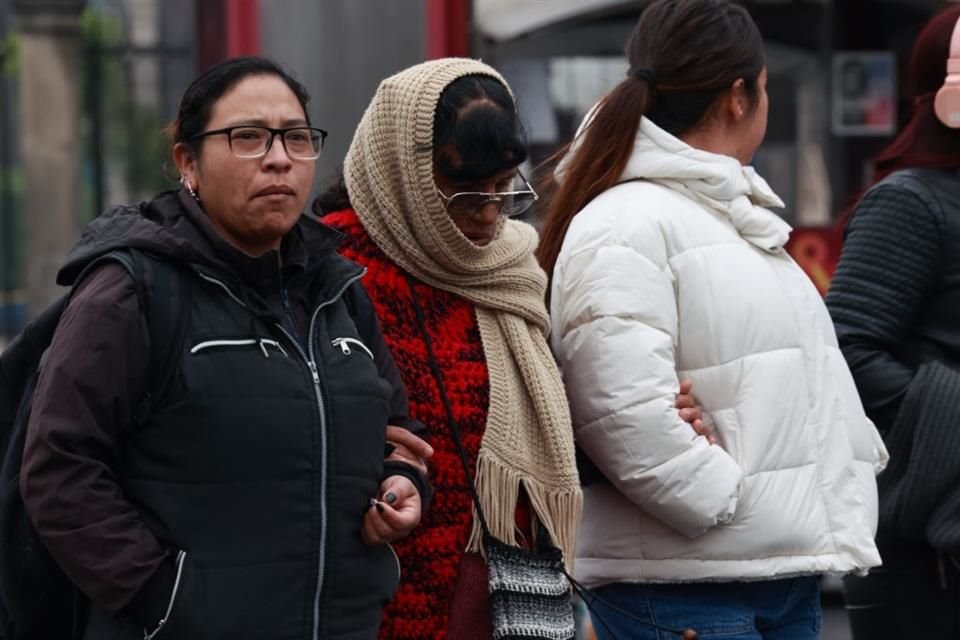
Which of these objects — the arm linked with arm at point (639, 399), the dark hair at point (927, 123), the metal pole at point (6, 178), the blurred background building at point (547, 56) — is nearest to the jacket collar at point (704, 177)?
the arm linked with arm at point (639, 399)

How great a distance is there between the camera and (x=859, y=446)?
325cm

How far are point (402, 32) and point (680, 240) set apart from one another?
12.2 feet

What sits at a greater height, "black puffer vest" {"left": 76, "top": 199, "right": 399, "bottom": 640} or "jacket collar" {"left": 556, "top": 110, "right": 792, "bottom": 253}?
"jacket collar" {"left": 556, "top": 110, "right": 792, "bottom": 253}

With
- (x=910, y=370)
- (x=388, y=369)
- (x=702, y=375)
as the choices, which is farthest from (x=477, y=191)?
(x=910, y=370)

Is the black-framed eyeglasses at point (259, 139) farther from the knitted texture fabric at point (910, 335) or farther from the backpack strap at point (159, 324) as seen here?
the knitted texture fabric at point (910, 335)

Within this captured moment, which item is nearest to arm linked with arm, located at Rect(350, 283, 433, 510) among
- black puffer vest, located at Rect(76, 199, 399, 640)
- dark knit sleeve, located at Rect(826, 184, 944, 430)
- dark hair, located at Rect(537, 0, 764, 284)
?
black puffer vest, located at Rect(76, 199, 399, 640)

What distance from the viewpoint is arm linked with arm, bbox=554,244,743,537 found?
3.06 meters

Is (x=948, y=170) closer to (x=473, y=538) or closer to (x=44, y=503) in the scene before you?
(x=473, y=538)

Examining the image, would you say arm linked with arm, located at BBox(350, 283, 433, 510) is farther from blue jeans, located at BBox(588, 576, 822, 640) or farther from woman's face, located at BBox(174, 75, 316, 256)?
blue jeans, located at BBox(588, 576, 822, 640)

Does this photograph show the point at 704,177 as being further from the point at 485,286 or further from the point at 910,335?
the point at 910,335

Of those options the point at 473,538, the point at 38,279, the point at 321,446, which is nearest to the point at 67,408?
the point at 321,446

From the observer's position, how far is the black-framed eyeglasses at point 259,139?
2592 mm

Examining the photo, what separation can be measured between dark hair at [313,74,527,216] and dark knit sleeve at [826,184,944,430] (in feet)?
3.25

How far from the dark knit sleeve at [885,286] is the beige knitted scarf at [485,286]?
2.87 feet
